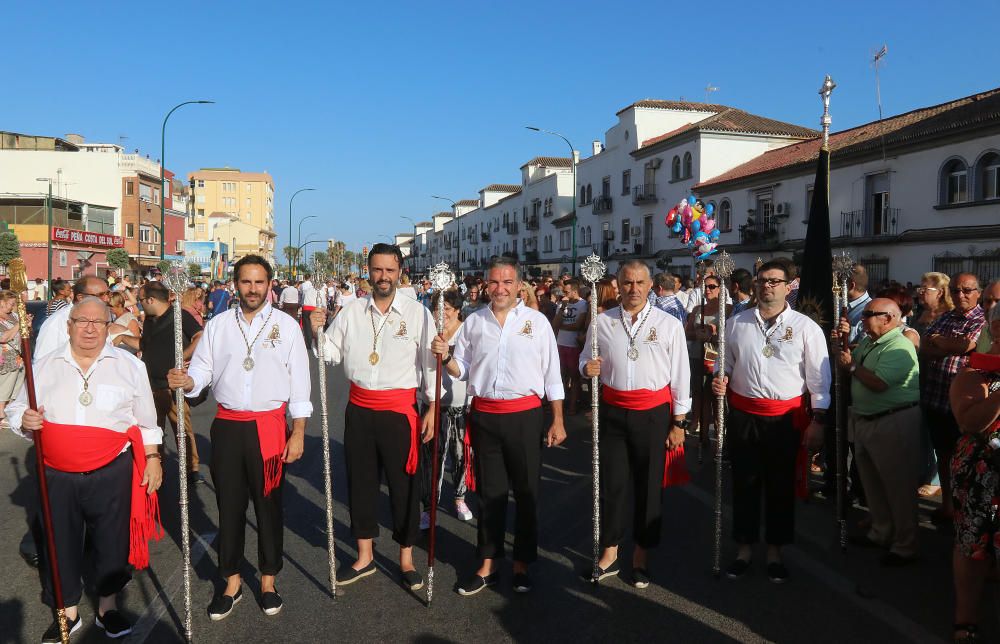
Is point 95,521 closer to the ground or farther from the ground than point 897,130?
closer to the ground

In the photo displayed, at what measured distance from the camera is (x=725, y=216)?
3488 centimetres

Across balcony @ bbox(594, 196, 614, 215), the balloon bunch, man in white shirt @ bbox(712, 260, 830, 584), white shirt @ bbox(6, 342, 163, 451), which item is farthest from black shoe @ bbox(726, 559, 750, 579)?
balcony @ bbox(594, 196, 614, 215)

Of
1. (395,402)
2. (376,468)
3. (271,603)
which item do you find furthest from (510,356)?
(271,603)

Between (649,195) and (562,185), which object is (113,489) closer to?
(649,195)

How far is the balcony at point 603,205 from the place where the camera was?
155 feet

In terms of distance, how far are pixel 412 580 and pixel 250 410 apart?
1.48 meters

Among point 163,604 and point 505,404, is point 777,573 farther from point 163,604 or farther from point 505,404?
point 163,604

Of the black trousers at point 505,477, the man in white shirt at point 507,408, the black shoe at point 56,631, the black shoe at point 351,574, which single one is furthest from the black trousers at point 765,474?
the black shoe at point 56,631

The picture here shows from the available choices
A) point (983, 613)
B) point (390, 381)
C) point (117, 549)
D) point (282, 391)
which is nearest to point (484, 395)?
point (390, 381)

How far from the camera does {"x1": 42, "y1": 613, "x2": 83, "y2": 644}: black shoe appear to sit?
12.9 ft

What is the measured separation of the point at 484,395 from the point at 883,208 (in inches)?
968

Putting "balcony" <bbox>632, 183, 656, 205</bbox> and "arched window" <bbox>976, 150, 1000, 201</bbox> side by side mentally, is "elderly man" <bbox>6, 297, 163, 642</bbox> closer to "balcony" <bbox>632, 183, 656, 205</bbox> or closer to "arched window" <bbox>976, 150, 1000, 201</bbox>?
"arched window" <bbox>976, 150, 1000, 201</bbox>

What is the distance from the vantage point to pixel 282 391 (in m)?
4.40

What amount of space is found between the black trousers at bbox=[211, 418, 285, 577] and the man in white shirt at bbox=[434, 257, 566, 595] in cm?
122
